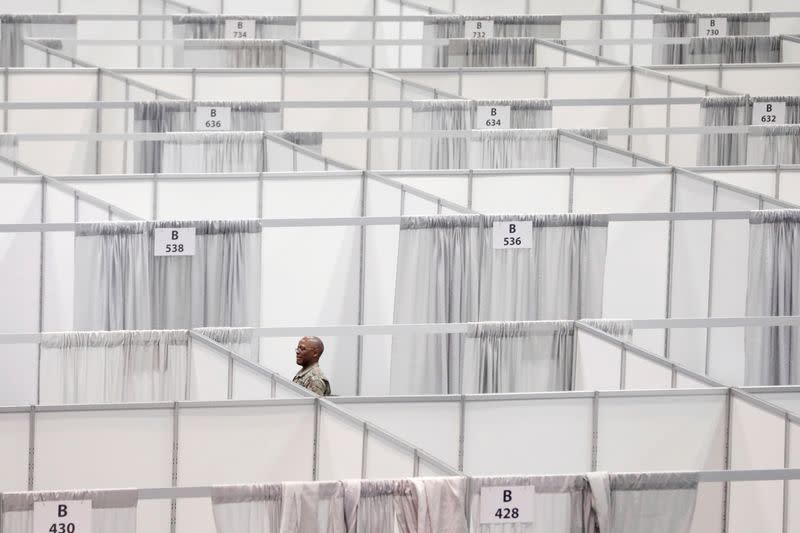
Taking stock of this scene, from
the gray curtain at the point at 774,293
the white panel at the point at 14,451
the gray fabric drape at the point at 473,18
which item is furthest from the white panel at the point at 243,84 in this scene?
the white panel at the point at 14,451

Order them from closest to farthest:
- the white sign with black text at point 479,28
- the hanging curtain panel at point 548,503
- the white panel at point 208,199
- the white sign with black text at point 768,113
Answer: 1. the hanging curtain panel at point 548,503
2. the white panel at point 208,199
3. the white sign with black text at point 768,113
4. the white sign with black text at point 479,28

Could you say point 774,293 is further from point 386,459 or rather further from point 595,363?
point 386,459

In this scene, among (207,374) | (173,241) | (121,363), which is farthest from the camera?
(173,241)

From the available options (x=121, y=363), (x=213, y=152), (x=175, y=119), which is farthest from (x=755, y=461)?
(x=175, y=119)

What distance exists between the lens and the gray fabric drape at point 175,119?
14.9m

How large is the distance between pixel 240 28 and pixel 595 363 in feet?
33.5

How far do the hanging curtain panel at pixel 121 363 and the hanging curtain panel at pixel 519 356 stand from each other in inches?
77.8

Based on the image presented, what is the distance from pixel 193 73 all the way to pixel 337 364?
219 inches

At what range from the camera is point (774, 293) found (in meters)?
11.8

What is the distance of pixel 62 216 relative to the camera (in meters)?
12.1

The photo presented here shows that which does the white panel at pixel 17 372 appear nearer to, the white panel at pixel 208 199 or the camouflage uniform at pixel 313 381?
the white panel at pixel 208 199

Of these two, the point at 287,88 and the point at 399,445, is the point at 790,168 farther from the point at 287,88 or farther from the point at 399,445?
the point at 399,445

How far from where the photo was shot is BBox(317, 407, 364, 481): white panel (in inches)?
328

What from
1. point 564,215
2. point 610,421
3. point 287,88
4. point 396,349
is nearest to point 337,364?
point 396,349
